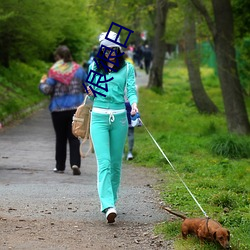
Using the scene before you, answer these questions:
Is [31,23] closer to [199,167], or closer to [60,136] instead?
[60,136]

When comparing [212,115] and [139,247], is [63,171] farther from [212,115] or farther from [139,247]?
[212,115]

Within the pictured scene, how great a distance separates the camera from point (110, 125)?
24.5 ft

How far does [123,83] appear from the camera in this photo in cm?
753

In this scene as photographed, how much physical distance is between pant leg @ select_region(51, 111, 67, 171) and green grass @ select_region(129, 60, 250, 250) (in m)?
1.54

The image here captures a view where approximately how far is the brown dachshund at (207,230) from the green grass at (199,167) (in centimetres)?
8

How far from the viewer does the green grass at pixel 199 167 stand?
7215 millimetres

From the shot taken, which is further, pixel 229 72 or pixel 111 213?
pixel 229 72

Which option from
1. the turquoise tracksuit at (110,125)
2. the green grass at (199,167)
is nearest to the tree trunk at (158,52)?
the green grass at (199,167)

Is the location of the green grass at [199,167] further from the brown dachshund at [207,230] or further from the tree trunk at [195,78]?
the tree trunk at [195,78]

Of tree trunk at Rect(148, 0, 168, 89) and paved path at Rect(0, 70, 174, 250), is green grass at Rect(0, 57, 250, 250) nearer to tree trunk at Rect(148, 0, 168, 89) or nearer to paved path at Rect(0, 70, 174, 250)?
paved path at Rect(0, 70, 174, 250)

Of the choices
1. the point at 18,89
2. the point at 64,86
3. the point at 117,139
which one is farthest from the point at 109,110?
the point at 18,89

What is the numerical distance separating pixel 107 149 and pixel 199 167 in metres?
4.60

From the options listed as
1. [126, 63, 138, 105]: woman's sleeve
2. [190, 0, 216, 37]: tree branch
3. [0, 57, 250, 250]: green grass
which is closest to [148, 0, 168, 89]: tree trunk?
[0, 57, 250, 250]: green grass

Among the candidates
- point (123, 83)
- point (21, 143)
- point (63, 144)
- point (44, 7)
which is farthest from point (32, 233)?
point (44, 7)
